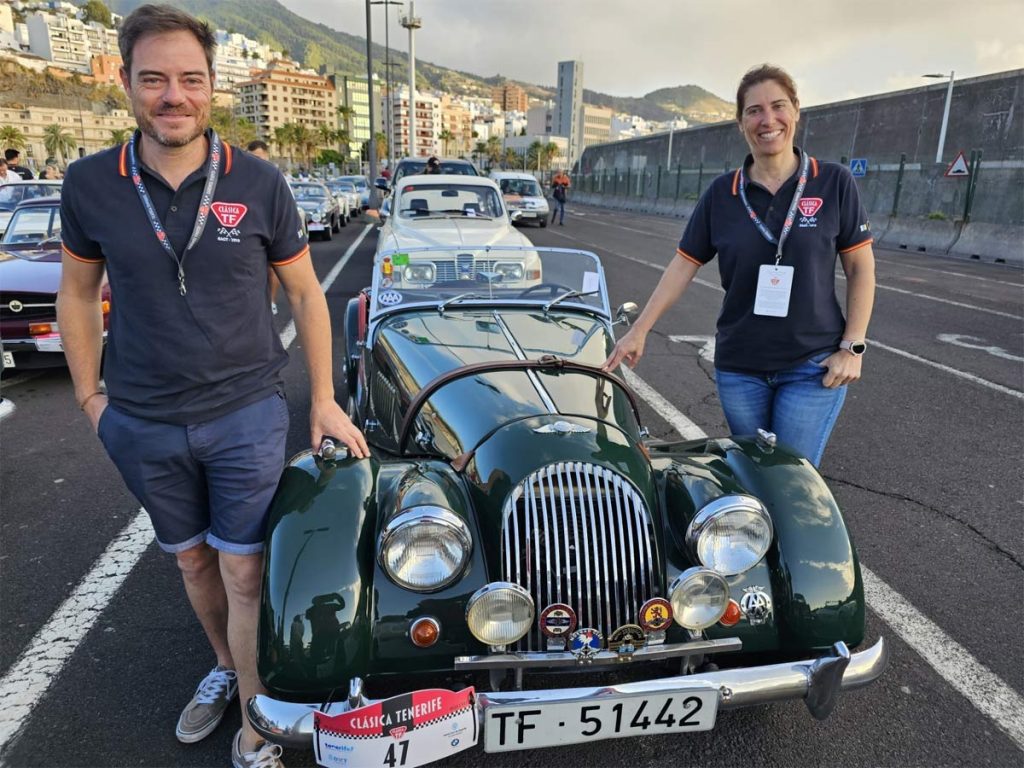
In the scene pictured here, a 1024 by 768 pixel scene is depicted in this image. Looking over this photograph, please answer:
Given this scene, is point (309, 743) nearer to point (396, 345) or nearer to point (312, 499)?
Result: point (312, 499)

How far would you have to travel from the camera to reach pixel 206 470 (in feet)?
6.79

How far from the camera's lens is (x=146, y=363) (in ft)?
6.37


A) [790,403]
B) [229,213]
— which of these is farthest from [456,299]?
[229,213]

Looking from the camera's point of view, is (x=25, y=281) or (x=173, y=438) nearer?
(x=173, y=438)

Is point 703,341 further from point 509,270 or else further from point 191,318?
point 191,318

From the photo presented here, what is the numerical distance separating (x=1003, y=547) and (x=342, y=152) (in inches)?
4233

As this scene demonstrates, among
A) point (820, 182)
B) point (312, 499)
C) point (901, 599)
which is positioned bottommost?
point (901, 599)

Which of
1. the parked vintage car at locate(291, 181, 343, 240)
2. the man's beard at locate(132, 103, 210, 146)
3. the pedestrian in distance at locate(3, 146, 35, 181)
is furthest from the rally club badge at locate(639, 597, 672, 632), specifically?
the pedestrian in distance at locate(3, 146, 35, 181)

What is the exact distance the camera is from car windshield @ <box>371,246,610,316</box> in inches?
150

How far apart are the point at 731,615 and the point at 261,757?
4.86 feet

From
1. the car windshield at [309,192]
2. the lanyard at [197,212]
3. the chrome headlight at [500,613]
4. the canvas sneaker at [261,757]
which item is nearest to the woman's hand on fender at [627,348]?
the chrome headlight at [500,613]

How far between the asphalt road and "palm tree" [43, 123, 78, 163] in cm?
6954

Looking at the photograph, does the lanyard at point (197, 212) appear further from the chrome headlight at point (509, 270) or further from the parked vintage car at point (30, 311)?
the parked vintage car at point (30, 311)

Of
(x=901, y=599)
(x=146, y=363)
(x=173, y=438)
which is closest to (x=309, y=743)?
(x=173, y=438)
